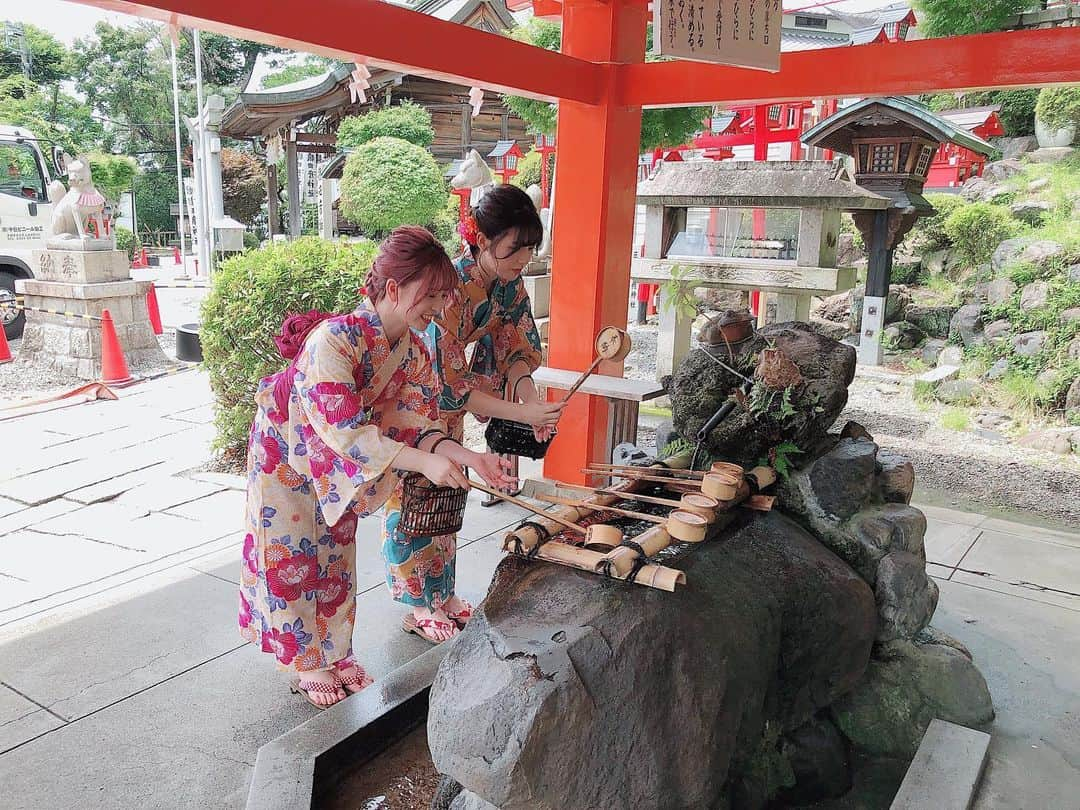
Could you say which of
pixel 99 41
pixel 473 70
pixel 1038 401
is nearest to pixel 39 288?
pixel 473 70

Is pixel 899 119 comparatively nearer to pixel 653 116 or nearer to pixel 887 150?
pixel 887 150

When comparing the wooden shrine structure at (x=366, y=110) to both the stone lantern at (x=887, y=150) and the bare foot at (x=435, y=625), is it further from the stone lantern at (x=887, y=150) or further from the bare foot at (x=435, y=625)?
the bare foot at (x=435, y=625)

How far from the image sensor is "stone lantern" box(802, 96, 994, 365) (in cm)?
916

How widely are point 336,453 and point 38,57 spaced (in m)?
35.1

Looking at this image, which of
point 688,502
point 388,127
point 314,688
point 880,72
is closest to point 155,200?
point 388,127

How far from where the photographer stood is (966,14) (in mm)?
14914

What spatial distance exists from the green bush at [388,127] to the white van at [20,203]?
5103 mm

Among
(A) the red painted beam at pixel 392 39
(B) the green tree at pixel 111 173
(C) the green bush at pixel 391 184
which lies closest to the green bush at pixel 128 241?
(B) the green tree at pixel 111 173

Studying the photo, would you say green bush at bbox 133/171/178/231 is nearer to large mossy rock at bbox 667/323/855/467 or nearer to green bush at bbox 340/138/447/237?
green bush at bbox 340/138/447/237

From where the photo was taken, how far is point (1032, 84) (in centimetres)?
391

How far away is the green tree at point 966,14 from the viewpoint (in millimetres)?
14727

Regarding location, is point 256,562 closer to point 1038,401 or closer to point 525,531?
point 525,531

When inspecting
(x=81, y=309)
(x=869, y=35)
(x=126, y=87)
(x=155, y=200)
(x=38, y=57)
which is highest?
(x=38, y=57)

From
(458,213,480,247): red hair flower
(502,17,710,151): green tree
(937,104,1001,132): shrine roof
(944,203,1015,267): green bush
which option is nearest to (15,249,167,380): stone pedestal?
(502,17,710,151): green tree
